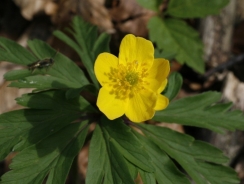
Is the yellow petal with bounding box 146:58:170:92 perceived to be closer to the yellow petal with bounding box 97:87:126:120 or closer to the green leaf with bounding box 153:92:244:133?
the yellow petal with bounding box 97:87:126:120

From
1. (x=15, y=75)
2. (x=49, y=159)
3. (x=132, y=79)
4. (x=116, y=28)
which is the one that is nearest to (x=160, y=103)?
(x=132, y=79)

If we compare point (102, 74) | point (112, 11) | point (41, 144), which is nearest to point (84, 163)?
point (41, 144)

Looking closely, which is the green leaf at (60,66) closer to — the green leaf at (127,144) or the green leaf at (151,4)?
the green leaf at (127,144)

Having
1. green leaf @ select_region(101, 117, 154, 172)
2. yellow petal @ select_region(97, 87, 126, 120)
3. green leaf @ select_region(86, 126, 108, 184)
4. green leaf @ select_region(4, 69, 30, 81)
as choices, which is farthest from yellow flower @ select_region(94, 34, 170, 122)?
green leaf @ select_region(4, 69, 30, 81)

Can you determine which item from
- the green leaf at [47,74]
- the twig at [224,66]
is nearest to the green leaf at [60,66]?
the green leaf at [47,74]

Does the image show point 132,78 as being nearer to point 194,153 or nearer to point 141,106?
point 141,106
